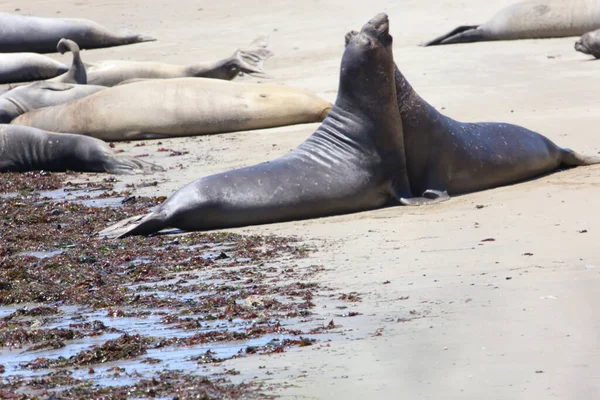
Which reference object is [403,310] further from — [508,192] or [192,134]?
[192,134]

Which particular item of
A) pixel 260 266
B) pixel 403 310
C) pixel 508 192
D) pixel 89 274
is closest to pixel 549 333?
pixel 403 310

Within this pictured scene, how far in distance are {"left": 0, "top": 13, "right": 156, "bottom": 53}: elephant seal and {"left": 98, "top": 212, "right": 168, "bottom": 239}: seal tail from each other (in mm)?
8620

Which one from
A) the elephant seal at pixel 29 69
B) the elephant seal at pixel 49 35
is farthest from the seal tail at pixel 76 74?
the elephant seal at pixel 49 35

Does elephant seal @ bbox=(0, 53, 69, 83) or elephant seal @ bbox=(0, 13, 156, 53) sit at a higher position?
elephant seal @ bbox=(0, 13, 156, 53)

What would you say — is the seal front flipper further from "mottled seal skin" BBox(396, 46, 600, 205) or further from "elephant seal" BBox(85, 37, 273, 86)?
"elephant seal" BBox(85, 37, 273, 86)

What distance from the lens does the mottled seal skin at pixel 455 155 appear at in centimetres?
666

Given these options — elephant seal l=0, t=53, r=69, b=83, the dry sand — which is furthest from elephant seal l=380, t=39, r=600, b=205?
elephant seal l=0, t=53, r=69, b=83

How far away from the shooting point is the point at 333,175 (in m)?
6.55

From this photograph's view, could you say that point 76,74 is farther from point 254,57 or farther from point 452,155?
point 452,155

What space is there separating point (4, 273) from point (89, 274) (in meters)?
0.39

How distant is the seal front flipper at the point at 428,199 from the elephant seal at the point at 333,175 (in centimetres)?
10

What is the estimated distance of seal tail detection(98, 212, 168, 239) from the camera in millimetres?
6172

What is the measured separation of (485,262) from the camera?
14.8 feet

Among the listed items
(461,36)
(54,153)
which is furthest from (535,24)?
(54,153)
